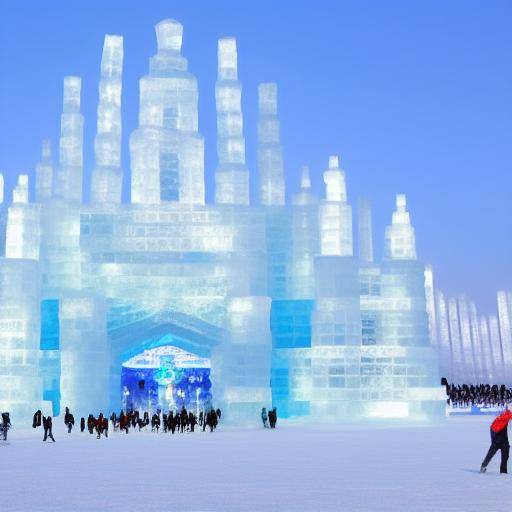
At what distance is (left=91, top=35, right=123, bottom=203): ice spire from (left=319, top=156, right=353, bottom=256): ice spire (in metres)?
9.24

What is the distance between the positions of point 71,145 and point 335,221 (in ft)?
42.0

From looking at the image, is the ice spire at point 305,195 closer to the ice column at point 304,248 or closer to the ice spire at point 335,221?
the ice column at point 304,248

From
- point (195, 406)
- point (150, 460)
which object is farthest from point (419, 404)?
point (150, 460)

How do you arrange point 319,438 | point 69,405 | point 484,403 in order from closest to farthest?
point 319,438 → point 69,405 → point 484,403

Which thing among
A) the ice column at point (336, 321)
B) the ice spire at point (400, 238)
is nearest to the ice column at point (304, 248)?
the ice column at point (336, 321)

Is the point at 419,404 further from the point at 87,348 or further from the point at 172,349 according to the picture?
the point at 87,348

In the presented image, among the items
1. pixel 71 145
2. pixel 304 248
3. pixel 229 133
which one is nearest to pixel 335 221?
pixel 304 248

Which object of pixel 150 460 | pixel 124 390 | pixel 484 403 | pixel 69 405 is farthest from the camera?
pixel 484 403

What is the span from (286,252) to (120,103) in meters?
10.3

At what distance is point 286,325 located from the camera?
43.1 metres

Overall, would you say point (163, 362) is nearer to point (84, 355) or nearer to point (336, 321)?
point (84, 355)

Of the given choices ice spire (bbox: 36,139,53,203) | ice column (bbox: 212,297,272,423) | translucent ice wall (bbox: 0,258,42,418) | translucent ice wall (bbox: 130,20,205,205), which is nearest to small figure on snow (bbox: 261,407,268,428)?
ice column (bbox: 212,297,272,423)

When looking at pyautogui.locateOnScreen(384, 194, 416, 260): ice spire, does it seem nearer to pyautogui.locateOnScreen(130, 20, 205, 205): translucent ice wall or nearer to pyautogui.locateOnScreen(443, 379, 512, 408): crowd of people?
pyautogui.locateOnScreen(130, 20, 205, 205): translucent ice wall

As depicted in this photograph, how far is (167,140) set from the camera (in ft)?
137
